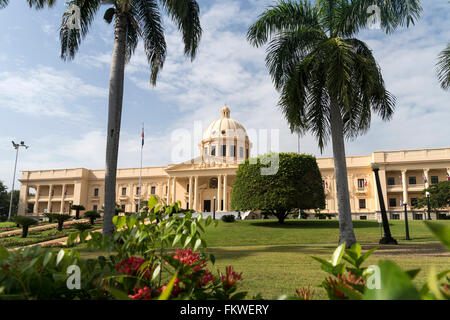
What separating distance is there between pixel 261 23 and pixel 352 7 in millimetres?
3406

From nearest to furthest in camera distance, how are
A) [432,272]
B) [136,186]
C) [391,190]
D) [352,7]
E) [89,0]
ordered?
[432,272] < [352,7] < [89,0] < [391,190] < [136,186]

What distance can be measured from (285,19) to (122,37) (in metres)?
6.41

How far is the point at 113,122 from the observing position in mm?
11406

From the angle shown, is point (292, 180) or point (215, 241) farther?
point (292, 180)

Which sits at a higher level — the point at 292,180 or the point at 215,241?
the point at 292,180

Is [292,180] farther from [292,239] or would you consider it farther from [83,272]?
[83,272]

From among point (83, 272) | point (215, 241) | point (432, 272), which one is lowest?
point (215, 241)

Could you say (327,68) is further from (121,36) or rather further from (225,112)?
(225,112)

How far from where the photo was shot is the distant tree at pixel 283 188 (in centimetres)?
2652

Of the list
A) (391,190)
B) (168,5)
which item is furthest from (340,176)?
(391,190)

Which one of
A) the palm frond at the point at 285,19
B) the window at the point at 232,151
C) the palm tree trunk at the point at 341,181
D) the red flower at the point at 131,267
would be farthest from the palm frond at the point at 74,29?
the window at the point at 232,151

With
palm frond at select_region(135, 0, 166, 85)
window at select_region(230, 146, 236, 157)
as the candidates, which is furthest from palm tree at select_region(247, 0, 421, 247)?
window at select_region(230, 146, 236, 157)

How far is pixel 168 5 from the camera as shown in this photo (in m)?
12.4
